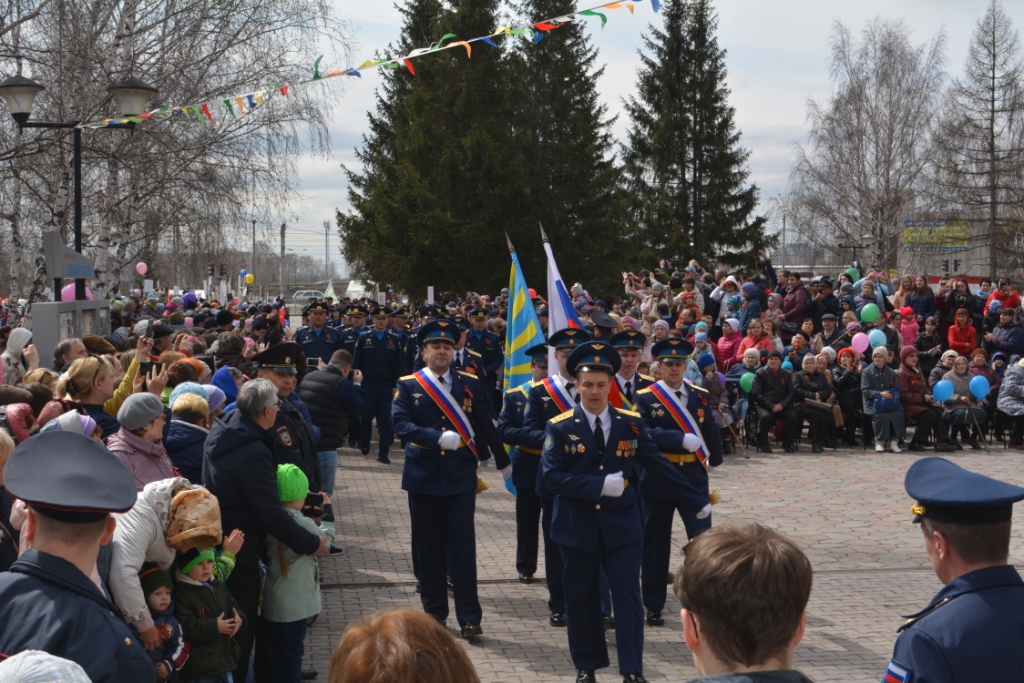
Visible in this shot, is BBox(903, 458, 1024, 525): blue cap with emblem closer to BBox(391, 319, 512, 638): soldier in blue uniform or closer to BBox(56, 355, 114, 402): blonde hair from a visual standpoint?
BBox(391, 319, 512, 638): soldier in blue uniform

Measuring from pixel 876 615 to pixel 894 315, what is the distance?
39.1 feet

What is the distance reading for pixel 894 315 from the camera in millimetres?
18828

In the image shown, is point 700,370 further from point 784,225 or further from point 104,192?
point 784,225

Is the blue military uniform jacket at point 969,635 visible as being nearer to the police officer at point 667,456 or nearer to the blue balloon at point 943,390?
the police officer at point 667,456

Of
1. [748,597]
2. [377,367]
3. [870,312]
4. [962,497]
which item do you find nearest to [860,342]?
[870,312]

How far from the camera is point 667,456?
25.8ft

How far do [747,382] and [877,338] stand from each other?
2.91m

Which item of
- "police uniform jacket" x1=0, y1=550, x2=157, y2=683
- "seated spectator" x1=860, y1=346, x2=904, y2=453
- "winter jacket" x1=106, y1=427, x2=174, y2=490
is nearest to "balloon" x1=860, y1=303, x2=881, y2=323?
"seated spectator" x1=860, y1=346, x2=904, y2=453

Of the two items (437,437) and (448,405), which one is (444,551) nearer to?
(437,437)

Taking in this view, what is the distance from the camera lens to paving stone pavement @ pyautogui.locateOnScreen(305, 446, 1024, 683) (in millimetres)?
6953

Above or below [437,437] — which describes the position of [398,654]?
above

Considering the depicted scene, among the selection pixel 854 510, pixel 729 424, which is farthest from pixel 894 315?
pixel 854 510

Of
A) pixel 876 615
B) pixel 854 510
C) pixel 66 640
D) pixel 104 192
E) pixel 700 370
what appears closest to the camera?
pixel 66 640

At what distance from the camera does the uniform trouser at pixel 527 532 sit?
8797 mm
